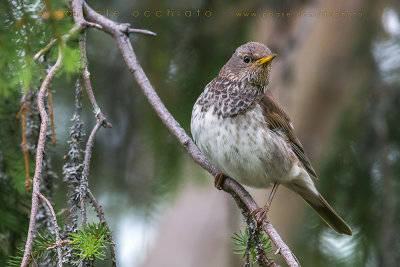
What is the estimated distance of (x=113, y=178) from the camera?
420 cm

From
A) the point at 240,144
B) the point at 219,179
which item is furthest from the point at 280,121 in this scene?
the point at 219,179

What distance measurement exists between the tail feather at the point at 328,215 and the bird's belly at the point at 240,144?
54 centimetres

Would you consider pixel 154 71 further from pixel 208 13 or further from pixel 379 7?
pixel 379 7

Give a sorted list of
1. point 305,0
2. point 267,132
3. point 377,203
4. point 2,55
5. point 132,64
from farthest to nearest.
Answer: point 305,0
point 377,203
point 267,132
point 132,64
point 2,55

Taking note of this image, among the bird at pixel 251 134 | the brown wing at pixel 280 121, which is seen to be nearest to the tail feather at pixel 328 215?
the bird at pixel 251 134

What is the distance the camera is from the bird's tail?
3396mm

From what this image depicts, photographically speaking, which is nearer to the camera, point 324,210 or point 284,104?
point 324,210

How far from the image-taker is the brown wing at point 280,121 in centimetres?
322

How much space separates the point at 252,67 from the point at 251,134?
0.52 meters

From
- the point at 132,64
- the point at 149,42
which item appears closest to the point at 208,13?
the point at 149,42

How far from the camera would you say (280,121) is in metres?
3.31

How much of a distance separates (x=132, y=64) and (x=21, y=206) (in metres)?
0.89

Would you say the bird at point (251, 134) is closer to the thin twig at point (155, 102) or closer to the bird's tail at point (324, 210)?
the bird's tail at point (324, 210)

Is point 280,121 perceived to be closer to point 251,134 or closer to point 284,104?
point 251,134
